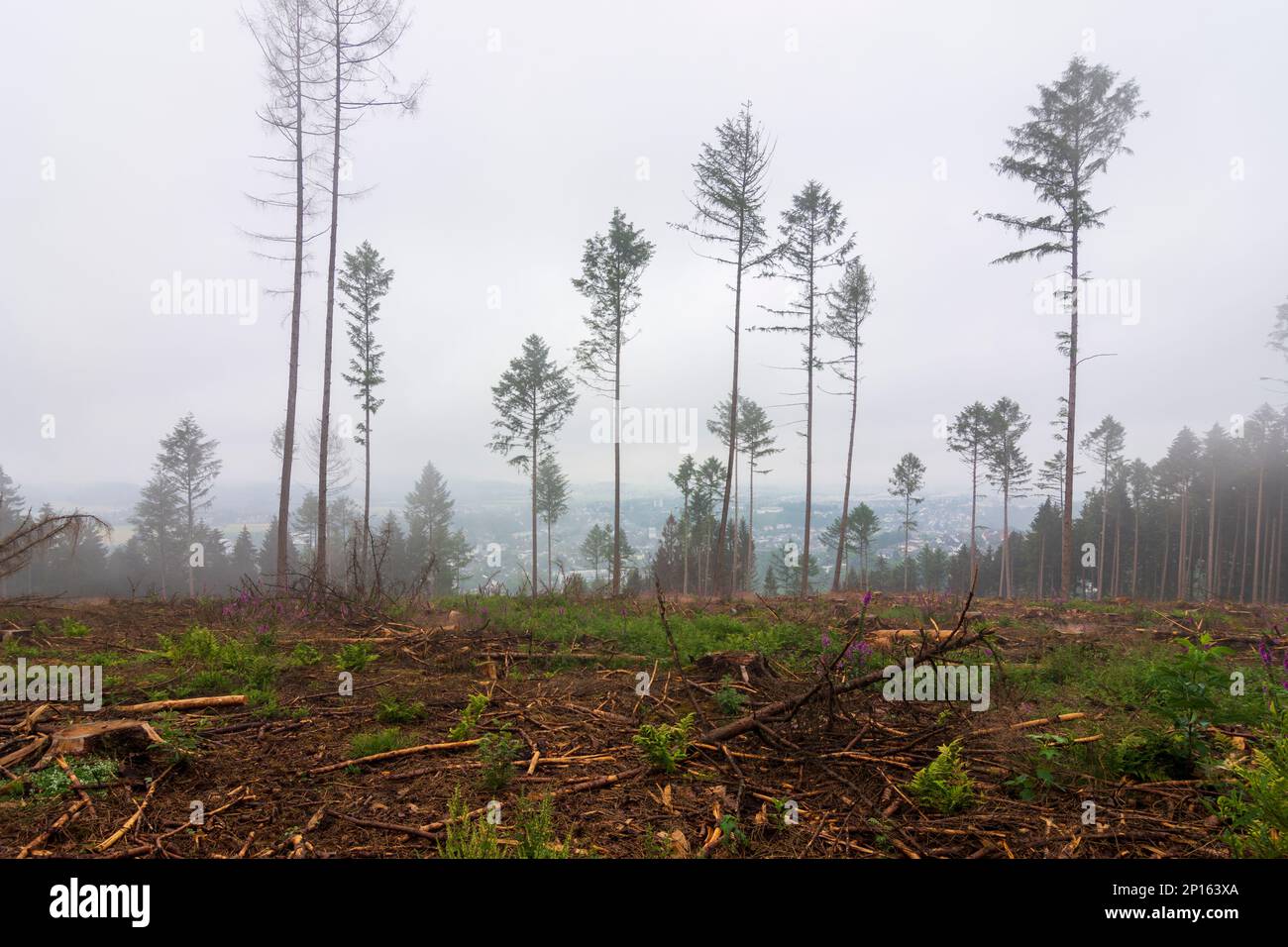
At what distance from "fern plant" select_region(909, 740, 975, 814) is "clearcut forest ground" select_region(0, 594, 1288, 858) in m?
0.02

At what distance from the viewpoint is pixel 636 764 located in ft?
13.0

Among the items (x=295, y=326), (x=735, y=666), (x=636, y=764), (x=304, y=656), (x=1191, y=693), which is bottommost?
(x=304, y=656)

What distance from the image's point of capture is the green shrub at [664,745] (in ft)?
12.4

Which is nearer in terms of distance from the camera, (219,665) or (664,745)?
(664,745)

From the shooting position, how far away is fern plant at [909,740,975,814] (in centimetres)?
329

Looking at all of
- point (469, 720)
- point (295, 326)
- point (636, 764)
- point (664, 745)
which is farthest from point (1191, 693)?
point (295, 326)

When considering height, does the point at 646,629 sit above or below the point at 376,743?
below

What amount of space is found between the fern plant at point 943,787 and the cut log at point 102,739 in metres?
5.26

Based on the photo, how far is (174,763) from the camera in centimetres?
372

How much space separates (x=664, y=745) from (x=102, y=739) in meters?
4.06

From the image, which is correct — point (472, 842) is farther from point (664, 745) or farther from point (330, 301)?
point (330, 301)
